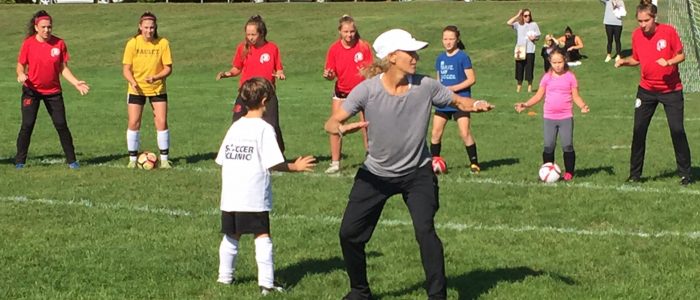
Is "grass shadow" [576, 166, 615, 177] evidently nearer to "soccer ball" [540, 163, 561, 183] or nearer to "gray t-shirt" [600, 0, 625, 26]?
"soccer ball" [540, 163, 561, 183]

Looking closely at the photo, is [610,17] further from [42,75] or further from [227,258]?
[227,258]

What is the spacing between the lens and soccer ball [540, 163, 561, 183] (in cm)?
1289

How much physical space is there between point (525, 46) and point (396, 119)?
2231 cm

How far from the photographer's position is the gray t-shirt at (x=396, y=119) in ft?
23.8

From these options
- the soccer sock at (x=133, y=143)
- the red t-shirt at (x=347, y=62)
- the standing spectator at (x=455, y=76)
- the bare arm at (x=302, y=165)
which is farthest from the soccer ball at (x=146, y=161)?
the bare arm at (x=302, y=165)

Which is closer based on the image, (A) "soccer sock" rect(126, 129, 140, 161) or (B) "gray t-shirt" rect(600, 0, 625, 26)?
(A) "soccer sock" rect(126, 129, 140, 161)

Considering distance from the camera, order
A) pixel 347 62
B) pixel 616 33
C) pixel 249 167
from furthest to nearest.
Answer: pixel 616 33
pixel 347 62
pixel 249 167

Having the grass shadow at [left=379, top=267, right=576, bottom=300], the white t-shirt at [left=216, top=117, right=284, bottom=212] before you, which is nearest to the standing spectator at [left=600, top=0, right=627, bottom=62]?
the grass shadow at [left=379, top=267, right=576, bottom=300]

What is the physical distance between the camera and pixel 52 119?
14.5 meters

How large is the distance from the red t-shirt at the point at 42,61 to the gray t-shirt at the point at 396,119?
827cm

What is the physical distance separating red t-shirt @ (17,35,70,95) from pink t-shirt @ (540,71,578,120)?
6806mm

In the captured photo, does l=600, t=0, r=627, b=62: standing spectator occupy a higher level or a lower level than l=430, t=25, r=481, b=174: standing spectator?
lower

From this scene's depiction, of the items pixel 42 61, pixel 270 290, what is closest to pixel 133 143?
pixel 42 61

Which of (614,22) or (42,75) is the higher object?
(42,75)
